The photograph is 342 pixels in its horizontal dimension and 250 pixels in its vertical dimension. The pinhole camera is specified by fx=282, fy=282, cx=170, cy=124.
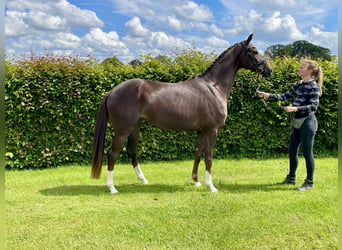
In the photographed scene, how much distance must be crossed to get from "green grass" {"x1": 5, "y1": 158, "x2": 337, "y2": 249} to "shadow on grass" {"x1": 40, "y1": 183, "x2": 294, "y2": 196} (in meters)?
0.02

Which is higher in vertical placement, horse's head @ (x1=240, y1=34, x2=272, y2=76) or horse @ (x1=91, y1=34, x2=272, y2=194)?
horse's head @ (x1=240, y1=34, x2=272, y2=76)

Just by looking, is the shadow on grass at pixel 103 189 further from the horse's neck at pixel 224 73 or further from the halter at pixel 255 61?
the halter at pixel 255 61

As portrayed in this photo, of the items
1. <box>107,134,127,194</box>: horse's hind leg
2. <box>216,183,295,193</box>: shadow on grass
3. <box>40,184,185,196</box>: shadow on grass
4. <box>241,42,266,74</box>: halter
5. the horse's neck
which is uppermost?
<box>241,42,266,74</box>: halter

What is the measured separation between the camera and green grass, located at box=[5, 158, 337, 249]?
3.00 metres

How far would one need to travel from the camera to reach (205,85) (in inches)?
183

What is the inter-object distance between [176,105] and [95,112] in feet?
9.03

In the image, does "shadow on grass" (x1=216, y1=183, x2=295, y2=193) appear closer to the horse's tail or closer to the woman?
the woman

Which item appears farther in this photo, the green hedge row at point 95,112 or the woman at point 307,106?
the green hedge row at point 95,112

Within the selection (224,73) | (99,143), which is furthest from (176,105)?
(99,143)

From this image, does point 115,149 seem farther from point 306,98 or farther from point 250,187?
point 306,98

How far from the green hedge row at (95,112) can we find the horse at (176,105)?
1358 mm

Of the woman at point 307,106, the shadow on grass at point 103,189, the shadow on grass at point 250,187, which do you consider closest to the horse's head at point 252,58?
the woman at point 307,106

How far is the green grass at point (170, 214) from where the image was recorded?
2998mm

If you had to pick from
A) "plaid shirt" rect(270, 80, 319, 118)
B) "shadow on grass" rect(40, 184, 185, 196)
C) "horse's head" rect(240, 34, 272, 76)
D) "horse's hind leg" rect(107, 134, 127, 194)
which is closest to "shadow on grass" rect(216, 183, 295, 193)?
"shadow on grass" rect(40, 184, 185, 196)
